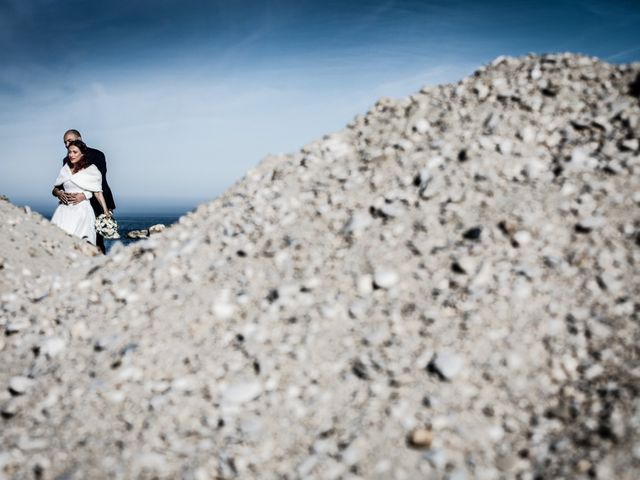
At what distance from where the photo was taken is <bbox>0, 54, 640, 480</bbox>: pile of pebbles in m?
2.67

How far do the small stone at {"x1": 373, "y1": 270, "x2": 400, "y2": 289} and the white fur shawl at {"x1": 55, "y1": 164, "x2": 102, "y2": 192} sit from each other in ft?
26.2

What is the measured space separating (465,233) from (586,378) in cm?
154

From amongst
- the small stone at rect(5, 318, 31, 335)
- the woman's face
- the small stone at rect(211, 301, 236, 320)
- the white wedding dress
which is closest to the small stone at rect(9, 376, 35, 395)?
the small stone at rect(5, 318, 31, 335)

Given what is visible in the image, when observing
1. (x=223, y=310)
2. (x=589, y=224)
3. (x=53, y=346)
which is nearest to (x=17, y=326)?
(x=53, y=346)

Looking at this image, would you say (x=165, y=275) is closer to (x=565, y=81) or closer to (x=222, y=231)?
(x=222, y=231)

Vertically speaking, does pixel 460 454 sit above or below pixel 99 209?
below

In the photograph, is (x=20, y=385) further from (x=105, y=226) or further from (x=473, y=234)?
(x=105, y=226)

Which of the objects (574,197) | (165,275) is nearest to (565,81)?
(574,197)

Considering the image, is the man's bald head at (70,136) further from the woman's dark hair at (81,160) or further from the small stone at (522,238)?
the small stone at (522,238)

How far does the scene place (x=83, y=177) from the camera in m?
8.86

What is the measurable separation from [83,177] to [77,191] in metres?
0.39

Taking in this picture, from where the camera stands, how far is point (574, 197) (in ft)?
12.5

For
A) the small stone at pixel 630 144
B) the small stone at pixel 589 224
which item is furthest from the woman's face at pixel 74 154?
the small stone at pixel 630 144

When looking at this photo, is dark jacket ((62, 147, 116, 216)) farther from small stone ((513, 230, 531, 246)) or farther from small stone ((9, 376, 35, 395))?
small stone ((513, 230, 531, 246))
